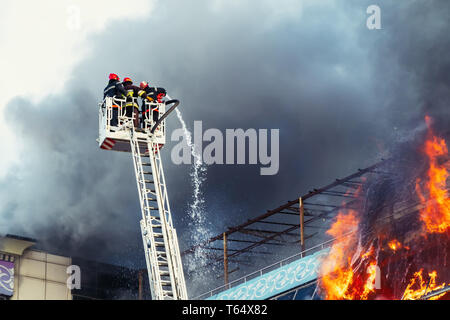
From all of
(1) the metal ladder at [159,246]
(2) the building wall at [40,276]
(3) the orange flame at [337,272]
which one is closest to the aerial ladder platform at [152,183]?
(1) the metal ladder at [159,246]

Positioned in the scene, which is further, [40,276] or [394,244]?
[40,276]

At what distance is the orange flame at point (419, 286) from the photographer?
1166 inches

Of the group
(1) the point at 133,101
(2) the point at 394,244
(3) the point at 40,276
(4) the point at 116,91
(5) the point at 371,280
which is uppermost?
(4) the point at 116,91

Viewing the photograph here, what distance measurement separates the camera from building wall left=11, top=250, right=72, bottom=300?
49.3 meters

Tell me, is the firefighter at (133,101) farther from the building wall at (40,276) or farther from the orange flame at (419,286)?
the building wall at (40,276)

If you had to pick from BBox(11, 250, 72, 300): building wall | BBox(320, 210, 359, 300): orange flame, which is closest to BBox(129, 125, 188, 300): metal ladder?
BBox(320, 210, 359, 300): orange flame

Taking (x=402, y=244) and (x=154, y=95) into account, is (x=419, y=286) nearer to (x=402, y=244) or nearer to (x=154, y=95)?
(x=402, y=244)

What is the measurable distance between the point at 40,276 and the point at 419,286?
92.6 feet

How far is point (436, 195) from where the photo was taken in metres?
30.3

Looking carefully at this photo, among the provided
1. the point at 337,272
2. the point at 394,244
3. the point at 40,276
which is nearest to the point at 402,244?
the point at 394,244

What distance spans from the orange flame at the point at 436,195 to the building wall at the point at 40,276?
27.9 m

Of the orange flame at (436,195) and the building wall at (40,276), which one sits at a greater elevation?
the orange flame at (436,195)

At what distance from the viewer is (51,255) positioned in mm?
51281
